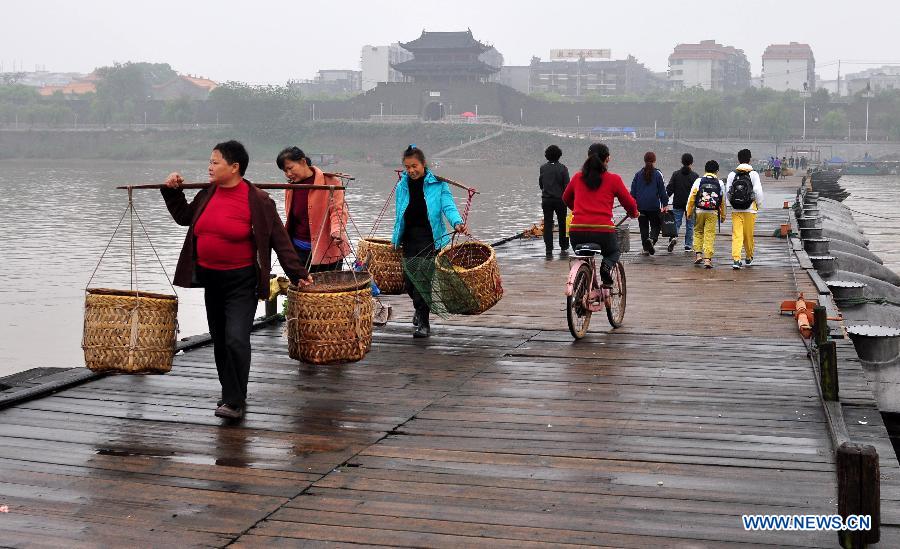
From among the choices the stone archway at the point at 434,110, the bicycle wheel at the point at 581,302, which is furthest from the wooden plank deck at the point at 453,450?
the stone archway at the point at 434,110

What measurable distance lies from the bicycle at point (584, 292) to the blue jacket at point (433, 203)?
2.49ft

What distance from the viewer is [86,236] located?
2519cm

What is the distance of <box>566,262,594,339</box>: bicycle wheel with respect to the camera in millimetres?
6484

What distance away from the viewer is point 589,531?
334 cm

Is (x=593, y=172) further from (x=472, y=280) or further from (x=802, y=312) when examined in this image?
(x=802, y=312)

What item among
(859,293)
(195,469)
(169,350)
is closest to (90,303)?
(169,350)

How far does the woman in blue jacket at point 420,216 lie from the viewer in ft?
21.0

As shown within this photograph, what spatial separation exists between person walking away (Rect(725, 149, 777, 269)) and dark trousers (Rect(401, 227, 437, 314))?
4.04 m

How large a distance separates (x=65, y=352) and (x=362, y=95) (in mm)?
72121

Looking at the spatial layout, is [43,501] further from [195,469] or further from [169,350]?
[169,350]

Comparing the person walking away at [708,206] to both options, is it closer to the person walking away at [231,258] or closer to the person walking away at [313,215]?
the person walking away at [313,215]

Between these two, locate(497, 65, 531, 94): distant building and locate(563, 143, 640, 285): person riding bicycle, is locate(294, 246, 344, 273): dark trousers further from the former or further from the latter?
locate(497, 65, 531, 94): distant building

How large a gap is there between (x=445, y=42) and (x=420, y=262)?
252 ft

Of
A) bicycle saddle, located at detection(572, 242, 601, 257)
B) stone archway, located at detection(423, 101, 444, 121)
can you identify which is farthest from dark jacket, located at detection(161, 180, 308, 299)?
stone archway, located at detection(423, 101, 444, 121)
